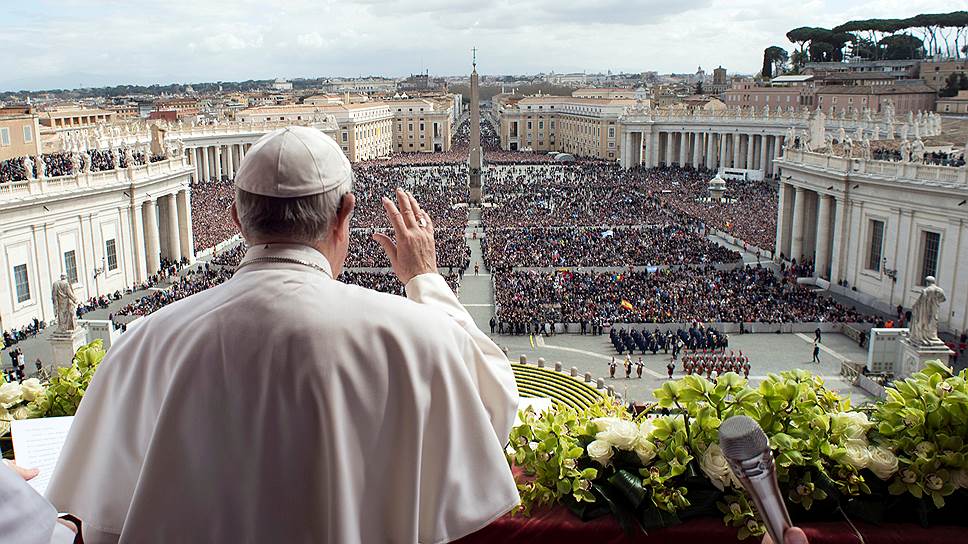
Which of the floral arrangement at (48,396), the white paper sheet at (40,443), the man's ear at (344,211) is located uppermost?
the man's ear at (344,211)

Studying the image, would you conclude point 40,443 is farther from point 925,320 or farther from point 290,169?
point 925,320

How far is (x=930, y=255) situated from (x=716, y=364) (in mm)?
13006

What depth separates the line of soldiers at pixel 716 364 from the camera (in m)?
24.7

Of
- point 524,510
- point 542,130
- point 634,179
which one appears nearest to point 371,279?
point 524,510

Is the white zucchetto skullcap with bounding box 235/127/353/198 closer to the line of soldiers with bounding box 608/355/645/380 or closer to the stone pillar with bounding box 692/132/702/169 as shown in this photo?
the line of soldiers with bounding box 608/355/645/380

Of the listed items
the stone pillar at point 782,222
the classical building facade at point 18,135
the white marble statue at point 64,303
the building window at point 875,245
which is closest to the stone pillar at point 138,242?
the classical building facade at point 18,135

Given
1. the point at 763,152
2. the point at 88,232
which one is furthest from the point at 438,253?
the point at 763,152

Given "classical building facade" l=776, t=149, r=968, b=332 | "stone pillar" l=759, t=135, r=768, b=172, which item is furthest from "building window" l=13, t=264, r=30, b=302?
"stone pillar" l=759, t=135, r=768, b=172

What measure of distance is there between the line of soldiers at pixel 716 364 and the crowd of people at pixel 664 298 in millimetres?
4060

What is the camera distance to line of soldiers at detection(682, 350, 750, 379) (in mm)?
24734

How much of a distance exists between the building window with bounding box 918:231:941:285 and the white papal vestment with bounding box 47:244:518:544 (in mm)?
33837

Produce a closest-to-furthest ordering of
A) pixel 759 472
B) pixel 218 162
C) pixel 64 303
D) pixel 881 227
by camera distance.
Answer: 1. pixel 759 472
2. pixel 64 303
3. pixel 881 227
4. pixel 218 162

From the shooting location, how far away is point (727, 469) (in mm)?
4512

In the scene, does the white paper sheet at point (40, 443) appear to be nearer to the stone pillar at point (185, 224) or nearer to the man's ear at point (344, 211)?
the man's ear at point (344, 211)
